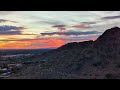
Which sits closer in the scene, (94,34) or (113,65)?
(94,34)

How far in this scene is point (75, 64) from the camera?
7051mm

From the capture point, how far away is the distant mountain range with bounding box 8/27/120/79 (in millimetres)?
6203

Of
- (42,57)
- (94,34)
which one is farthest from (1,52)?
(94,34)

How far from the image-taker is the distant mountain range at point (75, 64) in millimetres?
6203
